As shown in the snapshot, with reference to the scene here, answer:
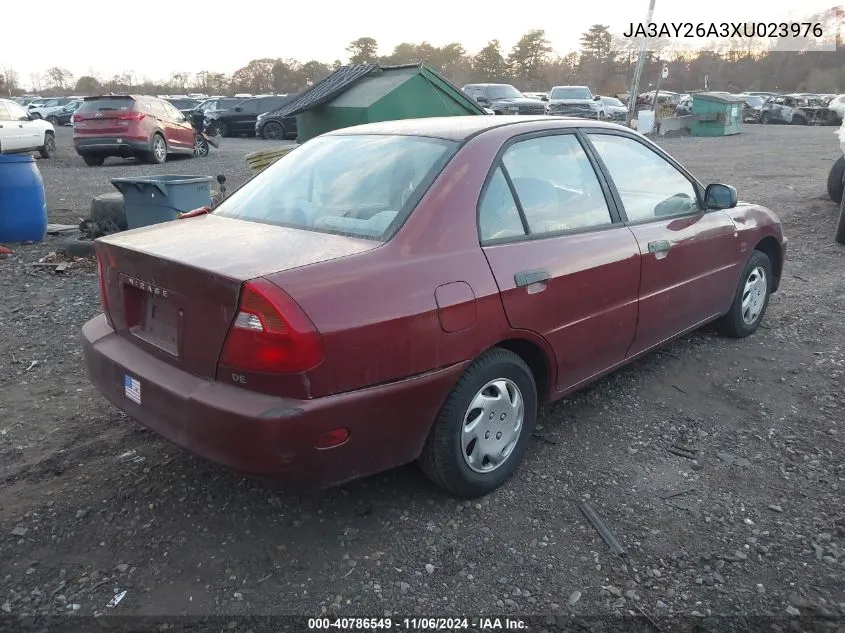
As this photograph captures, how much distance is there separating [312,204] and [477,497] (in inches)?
58.8

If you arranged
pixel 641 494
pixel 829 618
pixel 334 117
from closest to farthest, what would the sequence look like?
pixel 829 618
pixel 641 494
pixel 334 117

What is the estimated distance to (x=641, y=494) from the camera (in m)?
3.05

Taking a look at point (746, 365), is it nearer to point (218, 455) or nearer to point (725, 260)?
point (725, 260)

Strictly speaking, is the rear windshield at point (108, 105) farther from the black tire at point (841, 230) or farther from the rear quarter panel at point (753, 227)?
the rear quarter panel at point (753, 227)

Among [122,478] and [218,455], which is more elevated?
[218,455]

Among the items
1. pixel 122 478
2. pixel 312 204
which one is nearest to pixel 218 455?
pixel 122 478

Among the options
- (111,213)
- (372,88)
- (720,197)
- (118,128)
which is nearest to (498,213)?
(720,197)

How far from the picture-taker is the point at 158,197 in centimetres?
667

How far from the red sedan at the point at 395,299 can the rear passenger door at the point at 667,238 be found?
0.07 ft

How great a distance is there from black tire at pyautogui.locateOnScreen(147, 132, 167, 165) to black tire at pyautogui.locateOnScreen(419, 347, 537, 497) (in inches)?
608

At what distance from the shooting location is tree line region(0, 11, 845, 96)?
2464 inches

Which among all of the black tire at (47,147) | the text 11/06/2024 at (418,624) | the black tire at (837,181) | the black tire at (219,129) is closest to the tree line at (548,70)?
the black tire at (219,129)

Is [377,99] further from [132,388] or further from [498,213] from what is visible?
[132,388]

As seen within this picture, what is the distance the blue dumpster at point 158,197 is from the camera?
665 centimetres
